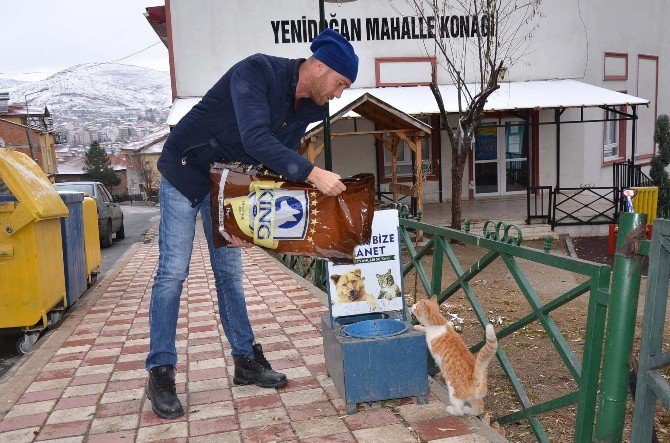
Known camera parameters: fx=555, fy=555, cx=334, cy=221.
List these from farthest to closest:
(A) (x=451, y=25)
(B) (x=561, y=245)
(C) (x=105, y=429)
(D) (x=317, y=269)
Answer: (A) (x=451, y=25) < (B) (x=561, y=245) < (D) (x=317, y=269) < (C) (x=105, y=429)

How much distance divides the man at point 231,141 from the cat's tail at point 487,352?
1.01 meters

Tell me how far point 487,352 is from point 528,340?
10.7 feet

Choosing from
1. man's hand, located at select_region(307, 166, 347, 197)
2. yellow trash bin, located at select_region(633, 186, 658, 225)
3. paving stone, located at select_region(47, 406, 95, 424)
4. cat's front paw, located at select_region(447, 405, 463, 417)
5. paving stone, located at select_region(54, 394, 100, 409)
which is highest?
man's hand, located at select_region(307, 166, 347, 197)

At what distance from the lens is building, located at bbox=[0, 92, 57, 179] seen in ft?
159

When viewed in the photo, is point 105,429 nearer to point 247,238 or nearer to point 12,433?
point 12,433

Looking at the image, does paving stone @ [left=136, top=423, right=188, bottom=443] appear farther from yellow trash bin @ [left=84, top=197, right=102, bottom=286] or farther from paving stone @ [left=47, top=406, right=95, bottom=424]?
yellow trash bin @ [left=84, top=197, right=102, bottom=286]

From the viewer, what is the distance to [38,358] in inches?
168

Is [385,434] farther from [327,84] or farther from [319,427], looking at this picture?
[327,84]

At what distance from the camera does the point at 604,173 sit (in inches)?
700

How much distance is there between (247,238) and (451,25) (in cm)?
1515

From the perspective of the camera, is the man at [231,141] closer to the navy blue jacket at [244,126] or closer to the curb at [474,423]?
the navy blue jacket at [244,126]

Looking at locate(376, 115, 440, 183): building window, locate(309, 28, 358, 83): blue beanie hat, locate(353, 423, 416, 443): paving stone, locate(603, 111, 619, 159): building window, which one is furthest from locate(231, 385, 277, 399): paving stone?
locate(603, 111, 619, 159): building window

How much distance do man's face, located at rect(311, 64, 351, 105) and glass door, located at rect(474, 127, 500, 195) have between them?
15.4 m

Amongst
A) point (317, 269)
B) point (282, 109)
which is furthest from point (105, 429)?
point (317, 269)
